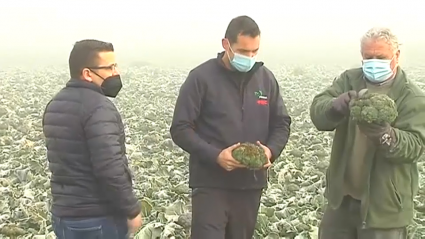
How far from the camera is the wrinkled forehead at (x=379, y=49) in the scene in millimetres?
4781

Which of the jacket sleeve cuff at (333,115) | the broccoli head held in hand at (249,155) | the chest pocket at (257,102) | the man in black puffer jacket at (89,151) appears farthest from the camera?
the chest pocket at (257,102)

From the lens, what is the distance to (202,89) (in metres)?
5.35

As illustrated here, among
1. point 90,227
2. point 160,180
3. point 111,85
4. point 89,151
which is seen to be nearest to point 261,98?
point 111,85

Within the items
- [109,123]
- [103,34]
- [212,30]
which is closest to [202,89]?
[109,123]

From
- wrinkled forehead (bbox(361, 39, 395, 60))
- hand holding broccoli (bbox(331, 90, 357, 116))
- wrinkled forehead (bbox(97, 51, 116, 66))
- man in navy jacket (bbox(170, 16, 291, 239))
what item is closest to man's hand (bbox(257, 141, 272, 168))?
man in navy jacket (bbox(170, 16, 291, 239))

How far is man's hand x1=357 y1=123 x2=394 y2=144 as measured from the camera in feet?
15.1

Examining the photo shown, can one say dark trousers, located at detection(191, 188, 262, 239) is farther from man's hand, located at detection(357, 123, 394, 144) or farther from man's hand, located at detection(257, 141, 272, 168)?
man's hand, located at detection(357, 123, 394, 144)

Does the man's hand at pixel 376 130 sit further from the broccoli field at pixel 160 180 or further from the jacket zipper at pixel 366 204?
the broccoli field at pixel 160 180

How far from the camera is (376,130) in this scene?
15.1 feet

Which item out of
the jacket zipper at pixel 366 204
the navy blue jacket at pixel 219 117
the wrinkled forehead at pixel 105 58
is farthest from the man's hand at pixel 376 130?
the wrinkled forehead at pixel 105 58

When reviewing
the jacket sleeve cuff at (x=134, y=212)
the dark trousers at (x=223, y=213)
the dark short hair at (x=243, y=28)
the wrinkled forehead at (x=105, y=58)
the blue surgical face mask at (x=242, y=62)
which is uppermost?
the dark short hair at (x=243, y=28)

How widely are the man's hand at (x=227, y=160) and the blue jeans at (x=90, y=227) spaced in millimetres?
824

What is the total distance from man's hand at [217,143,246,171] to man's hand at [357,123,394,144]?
985 mm

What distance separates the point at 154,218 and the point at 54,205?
8.60ft
